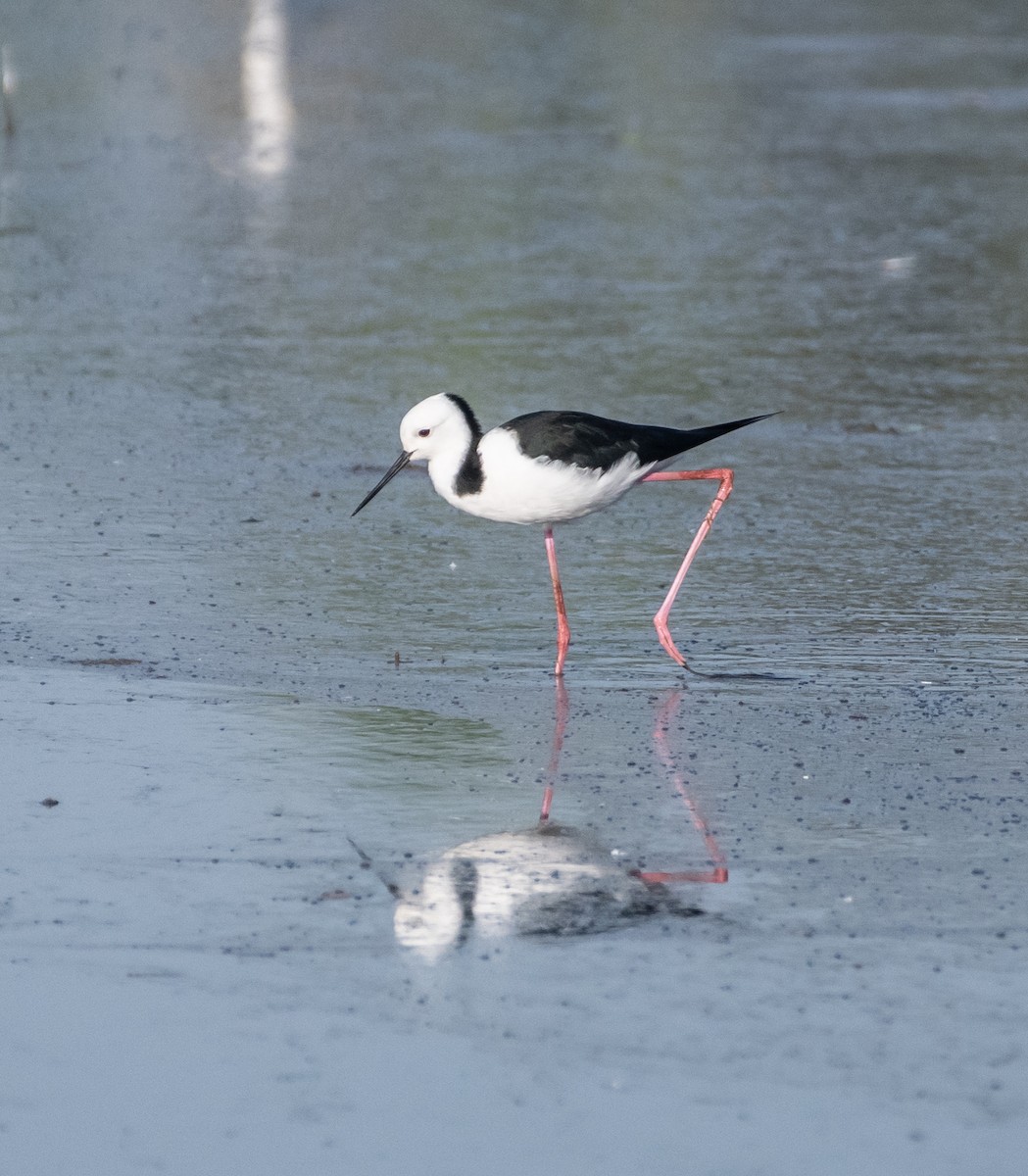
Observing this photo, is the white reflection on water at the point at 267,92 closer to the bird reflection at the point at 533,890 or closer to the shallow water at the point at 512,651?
the shallow water at the point at 512,651

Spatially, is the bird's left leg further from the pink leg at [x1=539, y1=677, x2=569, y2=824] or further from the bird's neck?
the bird's neck

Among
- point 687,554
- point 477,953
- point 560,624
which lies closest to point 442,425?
point 560,624

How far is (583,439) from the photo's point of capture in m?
7.02

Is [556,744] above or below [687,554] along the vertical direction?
above

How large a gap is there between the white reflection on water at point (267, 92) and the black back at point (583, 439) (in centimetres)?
988

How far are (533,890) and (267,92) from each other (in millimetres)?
17190

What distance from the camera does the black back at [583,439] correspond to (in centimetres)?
693

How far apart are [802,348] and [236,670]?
214 inches

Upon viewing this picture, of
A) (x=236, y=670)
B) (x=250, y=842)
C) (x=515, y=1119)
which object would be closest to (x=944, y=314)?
(x=236, y=670)

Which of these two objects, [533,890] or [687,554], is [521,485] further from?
[533,890]

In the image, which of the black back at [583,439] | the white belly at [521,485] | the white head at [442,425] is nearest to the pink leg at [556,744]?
the white belly at [521,485]

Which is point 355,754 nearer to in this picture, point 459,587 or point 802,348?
point 459,587

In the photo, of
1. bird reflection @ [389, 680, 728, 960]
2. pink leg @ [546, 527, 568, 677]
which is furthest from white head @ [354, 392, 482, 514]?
bird reflection @ [389, 680, 728, 960]

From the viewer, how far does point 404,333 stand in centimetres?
1155
